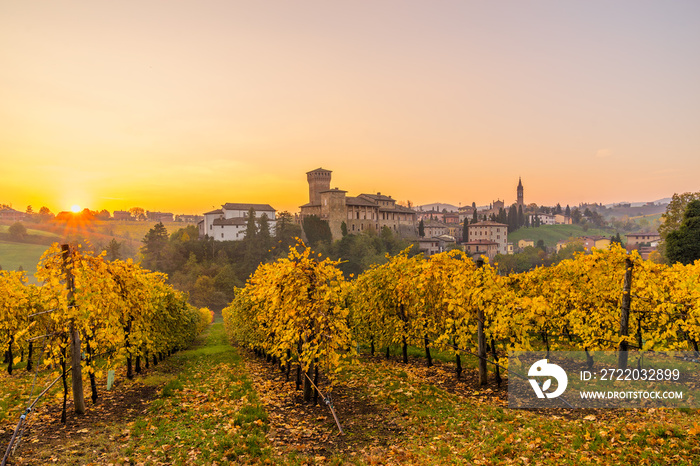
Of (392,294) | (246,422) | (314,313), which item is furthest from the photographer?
(392,294)

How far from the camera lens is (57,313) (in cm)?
1177

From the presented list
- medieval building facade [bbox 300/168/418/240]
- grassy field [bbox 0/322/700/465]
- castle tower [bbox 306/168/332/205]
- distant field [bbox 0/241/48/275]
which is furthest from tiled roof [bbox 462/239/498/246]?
grassy field [bbox 0/322/700/465]

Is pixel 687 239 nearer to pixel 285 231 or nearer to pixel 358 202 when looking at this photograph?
pixel 285 231

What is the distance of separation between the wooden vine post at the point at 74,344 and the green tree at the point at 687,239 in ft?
186

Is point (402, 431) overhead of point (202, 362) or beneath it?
overhead

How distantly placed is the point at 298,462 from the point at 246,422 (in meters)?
3.10

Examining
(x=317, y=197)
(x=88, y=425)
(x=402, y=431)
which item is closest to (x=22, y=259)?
(x=317, y=197)

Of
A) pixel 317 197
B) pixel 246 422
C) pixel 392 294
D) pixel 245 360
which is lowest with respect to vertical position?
pixel 245 360

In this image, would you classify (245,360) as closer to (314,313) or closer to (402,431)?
(314,313)

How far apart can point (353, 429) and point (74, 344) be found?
9.37m

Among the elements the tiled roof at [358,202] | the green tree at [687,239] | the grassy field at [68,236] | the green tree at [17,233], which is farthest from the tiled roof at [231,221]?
the green tree at [687,239]

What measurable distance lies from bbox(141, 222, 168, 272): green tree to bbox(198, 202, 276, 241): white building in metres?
11.5

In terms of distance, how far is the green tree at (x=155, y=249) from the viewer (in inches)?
3698

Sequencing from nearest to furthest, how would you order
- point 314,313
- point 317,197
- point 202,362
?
point 314,313
point 202,362
point 317,197
